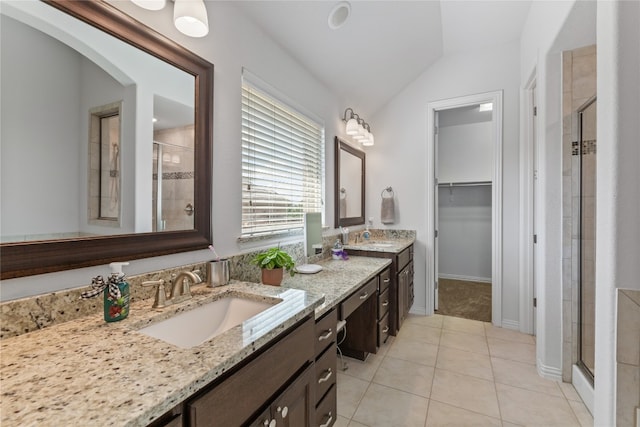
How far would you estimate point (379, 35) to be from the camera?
7.62 ft

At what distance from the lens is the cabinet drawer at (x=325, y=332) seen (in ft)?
4.29

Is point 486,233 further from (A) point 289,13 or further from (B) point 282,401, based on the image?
(B) point 282,401

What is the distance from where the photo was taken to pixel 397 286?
8.51ft

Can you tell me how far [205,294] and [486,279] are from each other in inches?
182

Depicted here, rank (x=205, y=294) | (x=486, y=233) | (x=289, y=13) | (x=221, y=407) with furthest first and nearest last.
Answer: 1. (x=486, y=233)
2. (x=289, y=13)
3. (x=205, y=294)
4. (x=221, y=407)

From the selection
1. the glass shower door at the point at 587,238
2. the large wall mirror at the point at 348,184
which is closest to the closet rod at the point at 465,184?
the large wall mirror at the point at 348,184

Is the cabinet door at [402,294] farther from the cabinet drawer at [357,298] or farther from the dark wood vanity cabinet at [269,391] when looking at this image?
the dark wood vanity cabinet at [269,391]

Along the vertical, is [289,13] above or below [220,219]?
above

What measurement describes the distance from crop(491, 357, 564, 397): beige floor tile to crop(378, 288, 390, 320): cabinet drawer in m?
0.90

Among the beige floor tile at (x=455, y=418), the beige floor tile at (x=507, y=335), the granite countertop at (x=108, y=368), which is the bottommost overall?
the beige floor tile at (x=455, y=418)

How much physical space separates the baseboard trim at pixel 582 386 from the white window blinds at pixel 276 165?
215 centimetres

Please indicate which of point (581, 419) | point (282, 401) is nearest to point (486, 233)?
point (581, 419)

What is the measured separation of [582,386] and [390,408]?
128 centimetres

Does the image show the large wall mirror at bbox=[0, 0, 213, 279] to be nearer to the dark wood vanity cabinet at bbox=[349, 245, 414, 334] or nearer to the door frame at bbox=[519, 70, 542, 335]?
the dark wood vanity cabinet at bbox=[349, 245, 414, 334]
